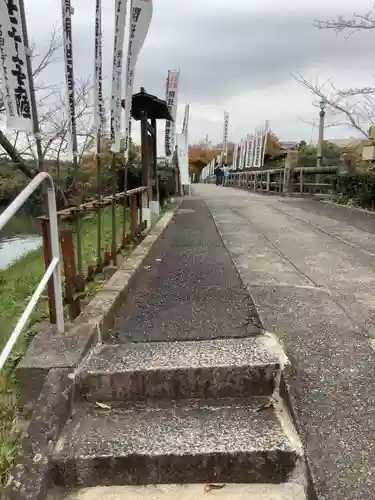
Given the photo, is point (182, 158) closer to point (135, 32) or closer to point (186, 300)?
point (135, 32)

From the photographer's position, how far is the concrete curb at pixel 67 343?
7.75 ft

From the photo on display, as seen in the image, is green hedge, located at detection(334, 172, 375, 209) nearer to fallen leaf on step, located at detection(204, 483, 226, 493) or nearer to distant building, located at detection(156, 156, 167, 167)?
distant building, located at detection(156, 156, 167, 167)

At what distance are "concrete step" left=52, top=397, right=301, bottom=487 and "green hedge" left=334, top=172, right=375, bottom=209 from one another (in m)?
10.1

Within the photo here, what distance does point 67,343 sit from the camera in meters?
2.62

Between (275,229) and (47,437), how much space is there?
651 centimetres

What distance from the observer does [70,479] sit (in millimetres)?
2025

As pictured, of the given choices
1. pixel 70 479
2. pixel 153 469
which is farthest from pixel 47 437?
pixel 153 469

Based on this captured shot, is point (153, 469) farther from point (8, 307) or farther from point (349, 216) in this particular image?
point (349, 216)

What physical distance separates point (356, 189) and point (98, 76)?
9320 mm

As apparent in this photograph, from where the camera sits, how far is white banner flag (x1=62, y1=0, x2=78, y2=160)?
3.98 metres

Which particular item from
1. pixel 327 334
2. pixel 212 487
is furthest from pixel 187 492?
pixel 327 334

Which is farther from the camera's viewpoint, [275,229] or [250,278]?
[275,229]

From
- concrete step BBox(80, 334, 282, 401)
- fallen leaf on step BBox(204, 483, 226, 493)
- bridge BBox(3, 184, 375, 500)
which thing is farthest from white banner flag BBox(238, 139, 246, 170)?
fallen leaf on step BBox(204, 483, 226, 493)

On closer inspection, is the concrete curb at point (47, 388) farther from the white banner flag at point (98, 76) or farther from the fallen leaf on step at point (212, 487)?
the white banner flag at point (98, 76)
